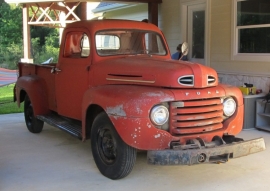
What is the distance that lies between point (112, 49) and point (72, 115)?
1.24 meters

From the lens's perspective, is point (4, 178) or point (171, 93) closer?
point (171, 93)

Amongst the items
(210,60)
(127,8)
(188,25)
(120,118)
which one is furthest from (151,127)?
(127,8)

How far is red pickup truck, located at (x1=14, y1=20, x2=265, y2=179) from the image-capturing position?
4395 mm

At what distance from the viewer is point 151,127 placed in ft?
14.4

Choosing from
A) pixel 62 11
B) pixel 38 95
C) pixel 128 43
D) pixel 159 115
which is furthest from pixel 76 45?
pixel 62 11

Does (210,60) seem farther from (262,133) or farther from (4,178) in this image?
(4,178)

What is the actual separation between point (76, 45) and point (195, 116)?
8.39ft

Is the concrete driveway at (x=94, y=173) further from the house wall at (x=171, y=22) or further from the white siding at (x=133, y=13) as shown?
the white siding at (x=133, y=13)

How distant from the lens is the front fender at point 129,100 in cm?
437

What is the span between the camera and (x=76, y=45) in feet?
20.6

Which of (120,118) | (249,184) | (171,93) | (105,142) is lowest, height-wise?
(249,184)

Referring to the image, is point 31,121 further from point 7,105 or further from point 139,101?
point 7,105

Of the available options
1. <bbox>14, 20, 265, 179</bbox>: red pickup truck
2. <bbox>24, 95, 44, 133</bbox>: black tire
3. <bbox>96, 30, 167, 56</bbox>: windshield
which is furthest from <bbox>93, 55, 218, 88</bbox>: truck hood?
<bbox>24, 95, 44, 133</bbox>: black tire

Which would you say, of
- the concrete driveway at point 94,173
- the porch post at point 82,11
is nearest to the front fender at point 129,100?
the concrete driveway at point 94,173
